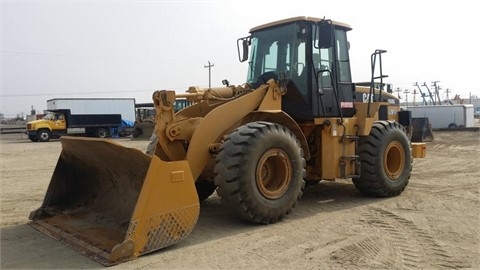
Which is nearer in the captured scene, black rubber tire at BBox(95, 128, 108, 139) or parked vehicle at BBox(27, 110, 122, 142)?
parked vehicle at BBox(27, 110, 122, 142)

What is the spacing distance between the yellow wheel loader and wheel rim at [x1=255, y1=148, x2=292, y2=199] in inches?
0.6

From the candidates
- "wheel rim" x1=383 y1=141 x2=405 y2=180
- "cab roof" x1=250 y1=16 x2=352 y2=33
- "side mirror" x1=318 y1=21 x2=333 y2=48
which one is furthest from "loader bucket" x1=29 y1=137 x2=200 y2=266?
"wheel rim" x1=383 y1=141 x2=405 y2=180

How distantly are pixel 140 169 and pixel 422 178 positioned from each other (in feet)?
22.7

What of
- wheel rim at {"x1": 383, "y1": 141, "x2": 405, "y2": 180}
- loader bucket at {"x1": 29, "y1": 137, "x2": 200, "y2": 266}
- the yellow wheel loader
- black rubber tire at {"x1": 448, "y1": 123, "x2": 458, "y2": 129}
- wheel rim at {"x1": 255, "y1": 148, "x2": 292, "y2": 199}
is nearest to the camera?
loader bucket at {"x1": 29, "y1": 137, "x2": 200, "y2": 266}

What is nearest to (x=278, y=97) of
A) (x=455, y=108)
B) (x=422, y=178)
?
(x=422, y=178)

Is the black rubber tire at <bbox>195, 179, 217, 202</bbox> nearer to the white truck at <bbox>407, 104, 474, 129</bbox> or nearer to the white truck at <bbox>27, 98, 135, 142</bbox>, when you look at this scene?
the white truck at <bbox>27, 98, 135, 142</bbox>

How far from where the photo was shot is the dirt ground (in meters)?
4.46

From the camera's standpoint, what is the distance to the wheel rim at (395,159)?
25.8 ft

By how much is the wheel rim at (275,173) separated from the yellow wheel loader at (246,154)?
2 cm

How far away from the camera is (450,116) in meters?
34.9

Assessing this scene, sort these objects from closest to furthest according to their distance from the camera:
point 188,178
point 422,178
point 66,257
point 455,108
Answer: point 66,257 → point 188,178 → point 422,178 → point 455,108

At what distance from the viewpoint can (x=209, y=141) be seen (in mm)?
5773

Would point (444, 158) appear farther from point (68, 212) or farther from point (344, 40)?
point (68, 212)

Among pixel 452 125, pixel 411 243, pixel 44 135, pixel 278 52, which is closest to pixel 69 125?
pixel 44 135
